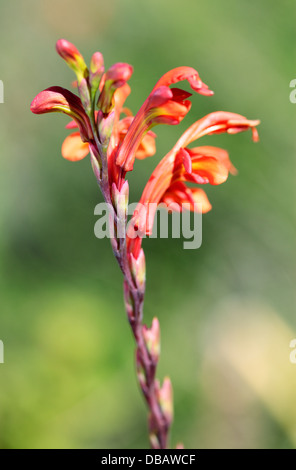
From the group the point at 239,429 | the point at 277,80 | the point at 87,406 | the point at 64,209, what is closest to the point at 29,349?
the point at 87,406

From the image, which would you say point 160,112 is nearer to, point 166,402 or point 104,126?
point 104,126

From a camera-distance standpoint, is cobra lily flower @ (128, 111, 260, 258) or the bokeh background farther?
the bokeh background

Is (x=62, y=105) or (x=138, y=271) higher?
(x=62, y=105)

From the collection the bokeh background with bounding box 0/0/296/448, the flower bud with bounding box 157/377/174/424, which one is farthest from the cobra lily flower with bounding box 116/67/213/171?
the bokeh background with bounding box 0/0/296/448

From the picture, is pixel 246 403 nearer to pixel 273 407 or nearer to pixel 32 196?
pixel 273 407

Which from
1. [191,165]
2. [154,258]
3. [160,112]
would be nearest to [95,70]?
[160,112]

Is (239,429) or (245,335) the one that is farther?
(245,335)

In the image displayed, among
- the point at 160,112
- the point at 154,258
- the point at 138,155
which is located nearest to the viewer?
the point at 160,112

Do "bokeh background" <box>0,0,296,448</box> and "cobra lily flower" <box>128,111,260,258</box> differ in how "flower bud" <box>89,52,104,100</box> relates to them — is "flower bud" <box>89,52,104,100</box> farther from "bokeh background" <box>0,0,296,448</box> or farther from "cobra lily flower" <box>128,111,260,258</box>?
"bokeh background" <box>0,0,296,448</box>
